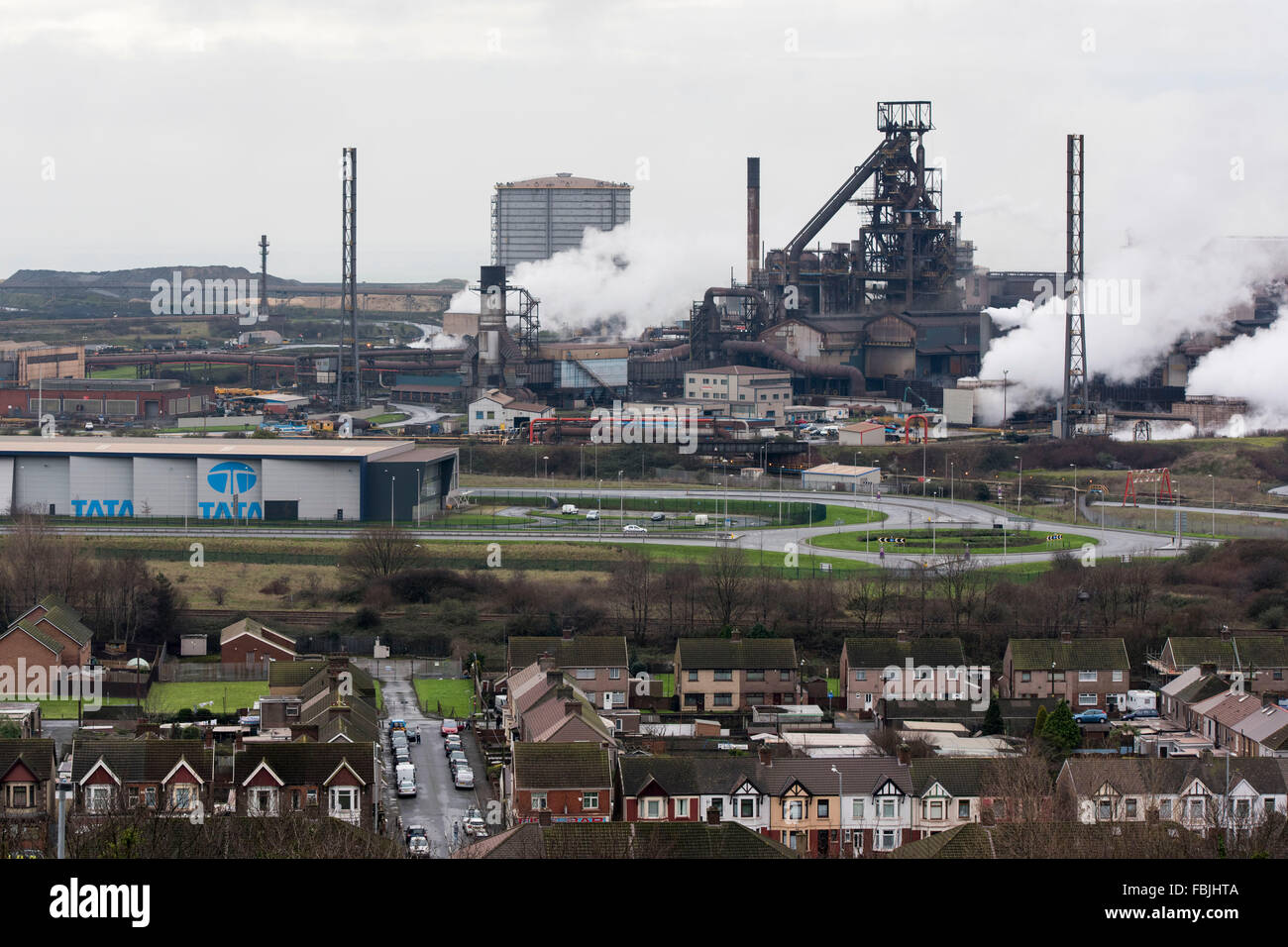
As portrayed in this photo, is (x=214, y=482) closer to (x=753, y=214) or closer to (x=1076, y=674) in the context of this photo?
(x=1076, y=674)

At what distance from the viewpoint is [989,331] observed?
60656 millimetres

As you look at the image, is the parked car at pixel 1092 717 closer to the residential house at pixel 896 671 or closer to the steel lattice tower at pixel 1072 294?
the residential house at pixel 896 671

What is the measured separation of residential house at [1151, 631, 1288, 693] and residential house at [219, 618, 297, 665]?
11.8m

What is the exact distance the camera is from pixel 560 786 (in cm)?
1645

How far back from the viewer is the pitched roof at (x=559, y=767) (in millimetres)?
16453

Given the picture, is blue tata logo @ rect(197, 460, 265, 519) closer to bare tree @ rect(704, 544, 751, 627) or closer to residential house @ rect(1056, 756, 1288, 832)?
bare tree @ rect(704, 544, 751, 627)

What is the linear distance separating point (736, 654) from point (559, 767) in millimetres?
7472

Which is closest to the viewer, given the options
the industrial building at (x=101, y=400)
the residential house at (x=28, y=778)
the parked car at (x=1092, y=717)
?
the residential house at (x=28, y=778)

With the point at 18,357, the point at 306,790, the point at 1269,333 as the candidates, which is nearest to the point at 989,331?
the point at 1269,333

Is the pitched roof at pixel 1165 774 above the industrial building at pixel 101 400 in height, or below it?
below

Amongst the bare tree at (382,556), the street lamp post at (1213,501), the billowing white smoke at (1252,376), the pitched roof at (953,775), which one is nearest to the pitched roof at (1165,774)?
the pitched roof at (953,775)

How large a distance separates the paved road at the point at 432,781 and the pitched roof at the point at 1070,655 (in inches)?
296
